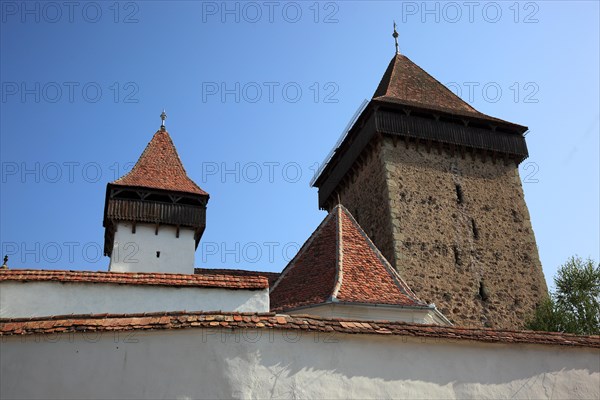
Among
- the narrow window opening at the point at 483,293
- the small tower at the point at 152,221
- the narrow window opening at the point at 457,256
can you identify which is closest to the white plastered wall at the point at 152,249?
the small tower at the point at 152,221

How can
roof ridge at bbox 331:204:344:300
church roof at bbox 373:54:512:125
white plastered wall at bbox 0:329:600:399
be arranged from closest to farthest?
white plastered wall at bbox 0:329:600:399 → roof ridge at bbox 331:204:344:300 → church roof at bbox 373:54:512:125

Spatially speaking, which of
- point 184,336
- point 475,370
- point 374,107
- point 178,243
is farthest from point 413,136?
point 184,336

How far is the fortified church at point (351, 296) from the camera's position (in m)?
6.72

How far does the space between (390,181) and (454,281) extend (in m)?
3.56

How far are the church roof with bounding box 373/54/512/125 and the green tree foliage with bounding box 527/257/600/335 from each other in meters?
5.96

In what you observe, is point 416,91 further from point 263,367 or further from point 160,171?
point 263,367

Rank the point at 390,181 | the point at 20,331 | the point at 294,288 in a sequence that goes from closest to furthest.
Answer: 1. the point at 20,331
2. the point at 294,288
3. the point at 390,181

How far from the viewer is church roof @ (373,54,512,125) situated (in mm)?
20156

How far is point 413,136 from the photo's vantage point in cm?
1938

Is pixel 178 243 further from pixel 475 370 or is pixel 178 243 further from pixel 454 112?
pixel 475 370

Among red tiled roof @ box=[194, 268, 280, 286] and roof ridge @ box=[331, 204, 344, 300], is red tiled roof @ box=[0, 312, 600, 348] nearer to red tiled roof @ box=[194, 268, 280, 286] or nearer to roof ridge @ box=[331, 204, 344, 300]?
roof ridge @ box=[331, 204, 344, 300]

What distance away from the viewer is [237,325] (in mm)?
6922

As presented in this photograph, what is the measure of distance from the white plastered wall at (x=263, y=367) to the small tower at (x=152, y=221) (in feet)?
41.5

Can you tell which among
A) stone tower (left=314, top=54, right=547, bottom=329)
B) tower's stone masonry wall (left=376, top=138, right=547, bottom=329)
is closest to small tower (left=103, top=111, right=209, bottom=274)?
stone tower (left=314, top=54, right=547, bottom=329)
